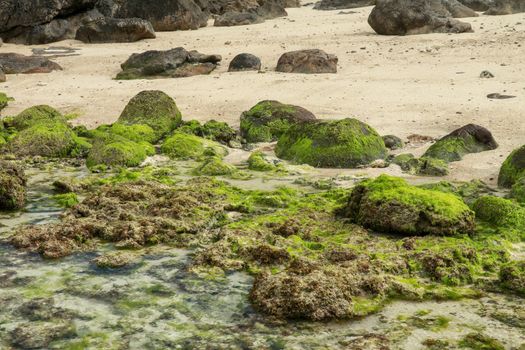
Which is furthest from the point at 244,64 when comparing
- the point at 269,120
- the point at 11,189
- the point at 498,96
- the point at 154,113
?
the point at 11,189

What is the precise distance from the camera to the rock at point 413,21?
2169cm

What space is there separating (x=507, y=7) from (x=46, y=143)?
19963 mm

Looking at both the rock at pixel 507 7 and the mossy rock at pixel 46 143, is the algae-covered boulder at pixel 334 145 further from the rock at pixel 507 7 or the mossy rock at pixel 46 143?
the rock at pixel 507 7

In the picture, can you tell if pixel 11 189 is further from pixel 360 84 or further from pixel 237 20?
pixel 237 20

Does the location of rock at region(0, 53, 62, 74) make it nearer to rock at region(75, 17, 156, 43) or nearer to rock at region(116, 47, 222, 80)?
rock at region(116, 47, 222, 80)

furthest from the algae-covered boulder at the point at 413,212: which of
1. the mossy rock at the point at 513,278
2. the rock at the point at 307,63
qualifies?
the rock at the point at 307,63

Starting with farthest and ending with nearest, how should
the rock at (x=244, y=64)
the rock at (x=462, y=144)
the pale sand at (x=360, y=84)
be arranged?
the rock at (x=244, y=64)
the pale sand at (x=360, y=84)
the rock at (x=462, y=144)

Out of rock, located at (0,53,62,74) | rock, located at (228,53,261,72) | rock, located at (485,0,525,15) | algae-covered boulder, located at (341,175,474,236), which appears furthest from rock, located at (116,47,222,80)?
rock, located at (485,0,525,15)

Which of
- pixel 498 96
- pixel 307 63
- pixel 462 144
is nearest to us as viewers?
pixel 462 144

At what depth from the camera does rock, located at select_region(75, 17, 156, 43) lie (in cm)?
2333

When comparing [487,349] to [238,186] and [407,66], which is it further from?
[407,66]

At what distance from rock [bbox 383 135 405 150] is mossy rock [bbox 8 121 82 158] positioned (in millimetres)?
5430

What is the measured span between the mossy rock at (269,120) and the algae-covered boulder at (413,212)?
514 centimetres

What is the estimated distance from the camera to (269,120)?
43.6 feet
